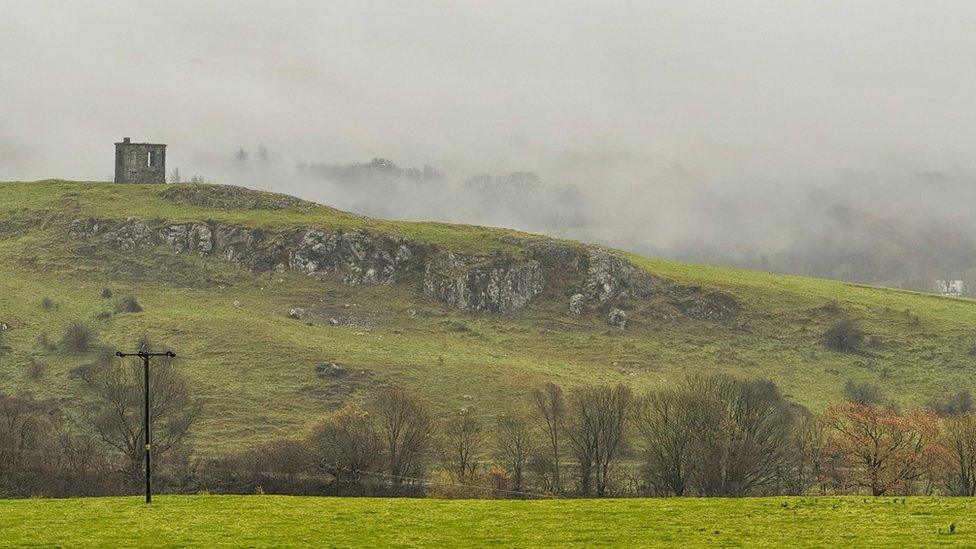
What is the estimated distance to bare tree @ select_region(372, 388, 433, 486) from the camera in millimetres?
123062

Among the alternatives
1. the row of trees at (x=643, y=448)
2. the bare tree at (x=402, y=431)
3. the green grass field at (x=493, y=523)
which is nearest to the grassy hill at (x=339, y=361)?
the bare tree at (x=402, y=431)

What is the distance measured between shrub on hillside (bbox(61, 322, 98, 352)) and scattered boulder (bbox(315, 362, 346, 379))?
32087 millimetres

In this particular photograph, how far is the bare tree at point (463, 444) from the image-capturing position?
126 metres

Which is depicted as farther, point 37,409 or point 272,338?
point 272,338

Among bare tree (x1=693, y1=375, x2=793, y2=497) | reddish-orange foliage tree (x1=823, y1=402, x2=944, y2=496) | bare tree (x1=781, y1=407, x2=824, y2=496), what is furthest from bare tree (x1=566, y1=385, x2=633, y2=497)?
reddish-orange foliage tree (x1=823, y1=402, x2=944, y2=496)

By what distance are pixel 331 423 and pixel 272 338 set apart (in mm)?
49293

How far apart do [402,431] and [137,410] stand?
29.0m

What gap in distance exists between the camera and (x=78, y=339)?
171125mm

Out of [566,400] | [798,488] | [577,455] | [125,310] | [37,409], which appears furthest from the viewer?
[125,310]

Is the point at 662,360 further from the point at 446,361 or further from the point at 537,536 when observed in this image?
the point at 537,536

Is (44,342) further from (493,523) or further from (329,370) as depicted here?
(493,523)

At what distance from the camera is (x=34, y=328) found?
581ft

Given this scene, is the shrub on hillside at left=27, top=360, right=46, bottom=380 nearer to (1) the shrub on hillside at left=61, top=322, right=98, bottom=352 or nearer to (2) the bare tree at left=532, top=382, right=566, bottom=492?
(1) the shrub on hillside at left=61, top=322, right=98, bottom=352

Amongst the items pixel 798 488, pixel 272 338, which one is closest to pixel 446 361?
pixel 272 338
